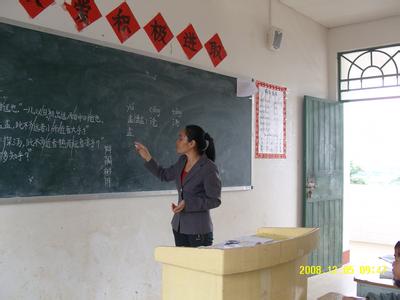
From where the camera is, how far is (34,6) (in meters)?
2.48

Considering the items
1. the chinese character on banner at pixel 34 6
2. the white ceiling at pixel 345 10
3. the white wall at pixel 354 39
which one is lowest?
the chinese character on banner at pixel 34 6

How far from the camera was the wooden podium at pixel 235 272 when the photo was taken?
120 centimetres

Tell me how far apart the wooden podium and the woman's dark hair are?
1386 millimetres

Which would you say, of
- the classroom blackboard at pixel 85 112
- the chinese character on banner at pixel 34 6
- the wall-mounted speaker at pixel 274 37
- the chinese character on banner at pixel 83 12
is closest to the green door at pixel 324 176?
the wall-mounted speaker at pixel 274 37

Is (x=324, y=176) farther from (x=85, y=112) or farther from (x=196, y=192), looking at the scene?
(x=85, y=112)

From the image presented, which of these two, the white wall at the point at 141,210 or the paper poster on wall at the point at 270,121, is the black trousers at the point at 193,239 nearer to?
the white wall at the point at 141,210

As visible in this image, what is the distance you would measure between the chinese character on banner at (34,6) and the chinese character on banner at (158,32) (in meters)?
0.81

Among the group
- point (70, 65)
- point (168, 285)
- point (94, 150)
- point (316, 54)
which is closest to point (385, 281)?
point (168, 285)

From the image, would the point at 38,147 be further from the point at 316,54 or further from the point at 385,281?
the point at 316,54

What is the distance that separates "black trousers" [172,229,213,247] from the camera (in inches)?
106

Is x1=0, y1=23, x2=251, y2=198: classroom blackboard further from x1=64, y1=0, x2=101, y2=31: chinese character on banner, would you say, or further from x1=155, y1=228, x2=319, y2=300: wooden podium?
x1=155, y1=228, x2=319, y2=300: wooden podium

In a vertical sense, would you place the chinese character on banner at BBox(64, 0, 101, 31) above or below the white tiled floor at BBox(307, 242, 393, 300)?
above

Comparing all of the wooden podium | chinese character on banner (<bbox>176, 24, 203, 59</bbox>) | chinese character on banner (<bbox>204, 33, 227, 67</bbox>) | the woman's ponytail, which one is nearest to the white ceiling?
chinese character on banner (<bbox>204, 33, 227, 67</bbox>)

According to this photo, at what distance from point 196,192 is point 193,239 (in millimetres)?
291
